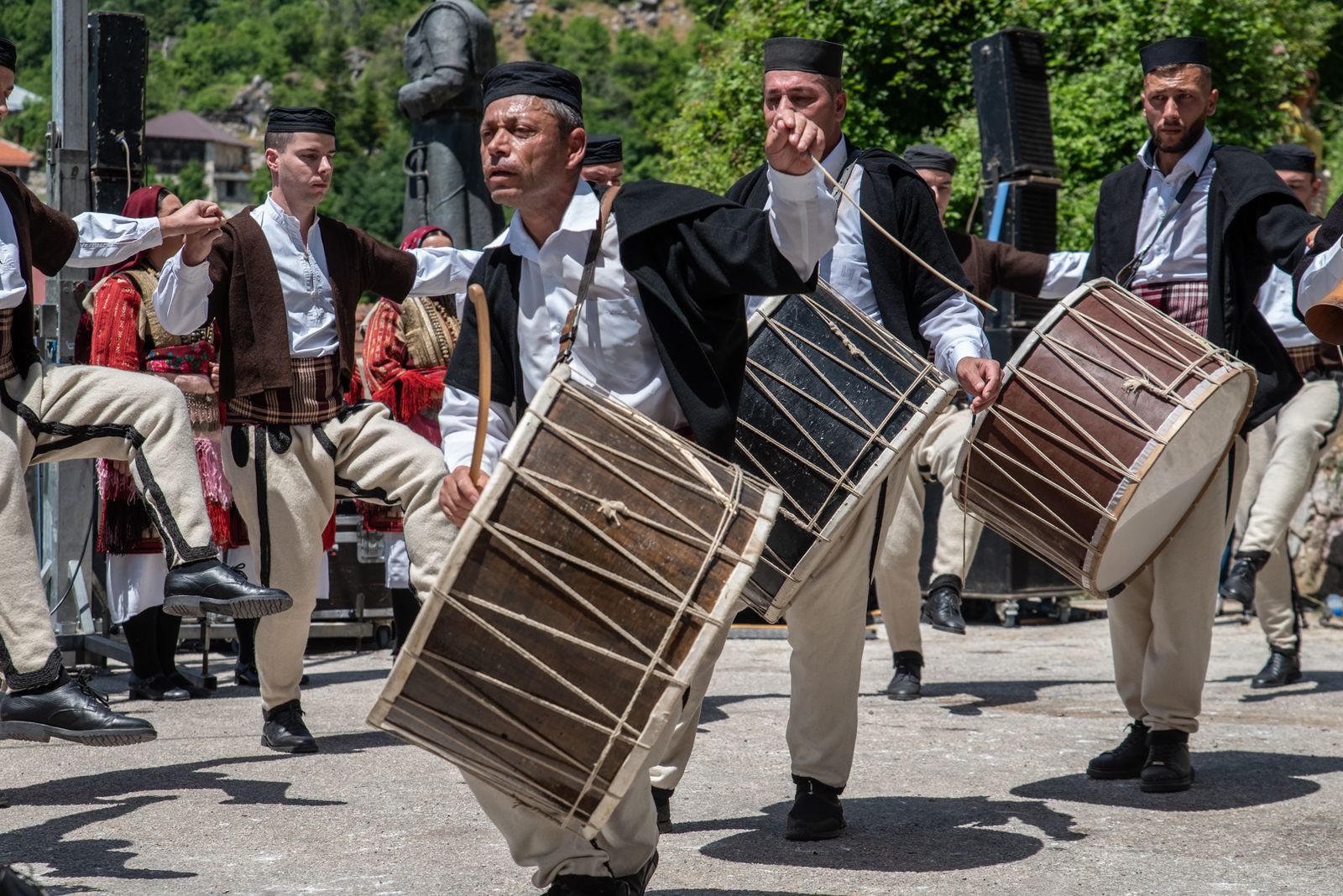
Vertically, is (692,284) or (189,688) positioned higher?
(692,284)

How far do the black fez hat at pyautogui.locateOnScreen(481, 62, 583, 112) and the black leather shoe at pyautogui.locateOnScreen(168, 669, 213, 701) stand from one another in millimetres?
3895

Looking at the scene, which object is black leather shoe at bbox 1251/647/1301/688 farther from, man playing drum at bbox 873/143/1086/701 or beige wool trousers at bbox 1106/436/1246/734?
beige wool trousers at bbox 1106/436/1246/734

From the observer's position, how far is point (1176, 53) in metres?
4.78

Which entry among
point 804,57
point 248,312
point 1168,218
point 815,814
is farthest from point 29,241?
point 1168,218

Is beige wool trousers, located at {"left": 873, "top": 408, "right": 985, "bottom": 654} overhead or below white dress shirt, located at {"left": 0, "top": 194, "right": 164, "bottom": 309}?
below

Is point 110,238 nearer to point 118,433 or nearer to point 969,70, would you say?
point 118,433

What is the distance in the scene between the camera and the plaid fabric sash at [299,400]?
5016 millimetres

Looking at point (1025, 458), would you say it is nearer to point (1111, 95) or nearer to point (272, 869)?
point (272, 869)

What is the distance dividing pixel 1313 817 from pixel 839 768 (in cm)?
133

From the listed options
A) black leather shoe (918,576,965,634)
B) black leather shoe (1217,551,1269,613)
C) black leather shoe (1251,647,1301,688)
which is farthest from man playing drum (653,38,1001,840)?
black leather shoe (1251,647,1301,688)

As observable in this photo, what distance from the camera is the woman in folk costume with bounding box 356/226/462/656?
7.34 metres

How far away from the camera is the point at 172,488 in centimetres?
431

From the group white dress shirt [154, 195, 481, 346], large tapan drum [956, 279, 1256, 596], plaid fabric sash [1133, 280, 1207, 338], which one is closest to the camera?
large tapan drum [956, 279, 1256, 596]

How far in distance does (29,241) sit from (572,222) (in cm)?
180
